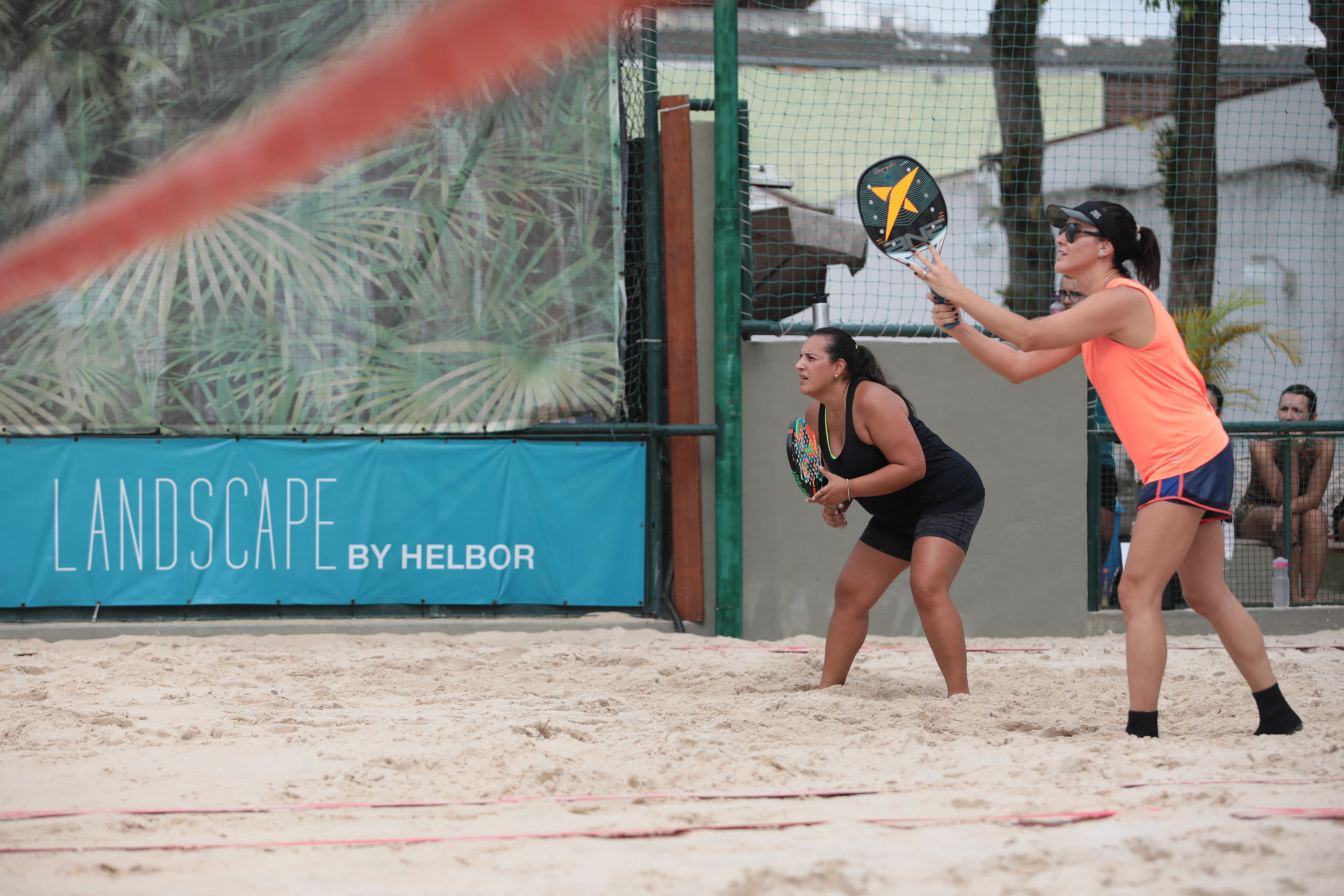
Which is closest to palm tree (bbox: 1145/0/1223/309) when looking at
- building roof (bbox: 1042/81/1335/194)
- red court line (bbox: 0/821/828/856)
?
building roof (bbox: 1042/81/1335/194)

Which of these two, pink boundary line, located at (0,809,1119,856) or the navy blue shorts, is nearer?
pink boundary line, located at (0,809,1119,856)

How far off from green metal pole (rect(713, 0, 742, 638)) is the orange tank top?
113 inches

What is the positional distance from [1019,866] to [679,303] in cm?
437

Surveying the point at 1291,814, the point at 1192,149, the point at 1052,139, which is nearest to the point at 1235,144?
the point at 1052,139

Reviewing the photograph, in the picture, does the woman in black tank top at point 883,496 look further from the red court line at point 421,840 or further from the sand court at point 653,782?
the red court line at point 421,840

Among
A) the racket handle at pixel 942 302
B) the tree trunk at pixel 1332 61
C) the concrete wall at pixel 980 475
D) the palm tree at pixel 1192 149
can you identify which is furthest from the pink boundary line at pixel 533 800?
the tree trunk at pixel 1332 61

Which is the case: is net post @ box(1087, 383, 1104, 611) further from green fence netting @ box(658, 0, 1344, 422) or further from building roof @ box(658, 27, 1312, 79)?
building roof @ box(658, 27, 1312, 79)

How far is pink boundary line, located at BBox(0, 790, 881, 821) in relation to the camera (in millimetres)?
2389

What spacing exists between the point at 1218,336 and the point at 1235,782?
339 inches

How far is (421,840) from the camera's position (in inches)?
85.7

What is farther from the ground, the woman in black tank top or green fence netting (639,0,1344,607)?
green fence netting (639,0,1344,607)

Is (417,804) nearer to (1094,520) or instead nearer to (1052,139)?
(1094,520)

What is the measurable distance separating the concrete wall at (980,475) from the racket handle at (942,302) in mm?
2557

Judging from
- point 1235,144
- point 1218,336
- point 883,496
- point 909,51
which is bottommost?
point 883,496
